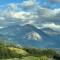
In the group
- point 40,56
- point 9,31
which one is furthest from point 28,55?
point 9,31

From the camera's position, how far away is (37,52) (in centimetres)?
2303

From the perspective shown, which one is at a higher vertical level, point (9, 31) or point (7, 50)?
point (9, 31)

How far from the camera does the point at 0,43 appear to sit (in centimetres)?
2548

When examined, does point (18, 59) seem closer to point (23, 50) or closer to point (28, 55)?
point (28, 55)

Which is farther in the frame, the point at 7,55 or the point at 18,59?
the point at 7,55

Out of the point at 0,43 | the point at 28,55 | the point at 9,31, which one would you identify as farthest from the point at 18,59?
the point at 9,31

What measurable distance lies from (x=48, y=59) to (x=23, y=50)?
4.42m

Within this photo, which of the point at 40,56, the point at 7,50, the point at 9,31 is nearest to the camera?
the point at 40,56

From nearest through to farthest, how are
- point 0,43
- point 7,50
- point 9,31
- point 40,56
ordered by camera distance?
point 40,56 < point 7,50 < point 0,43 < point 9,31

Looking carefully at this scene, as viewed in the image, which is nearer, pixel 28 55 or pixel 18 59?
pixel 18 59

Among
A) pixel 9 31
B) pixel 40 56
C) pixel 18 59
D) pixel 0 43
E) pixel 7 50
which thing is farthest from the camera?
pixel 9 31

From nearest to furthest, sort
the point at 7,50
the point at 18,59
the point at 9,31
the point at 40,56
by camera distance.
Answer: the point at 18,59 < the point at 40,56 < the point at 7,50 < the point at 9,31

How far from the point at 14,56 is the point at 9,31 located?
55.0 feet

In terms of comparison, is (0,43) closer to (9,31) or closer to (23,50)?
→ (23,50)
